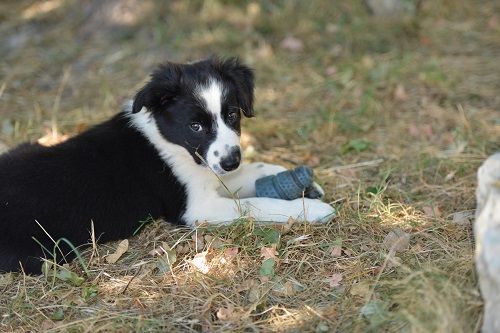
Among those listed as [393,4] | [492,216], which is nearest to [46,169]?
[492,216]

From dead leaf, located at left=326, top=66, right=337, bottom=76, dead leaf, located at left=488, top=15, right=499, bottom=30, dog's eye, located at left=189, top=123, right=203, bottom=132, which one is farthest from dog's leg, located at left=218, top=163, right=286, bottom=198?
dead leaf, located at left=488, top=15, right=499, bottom=30

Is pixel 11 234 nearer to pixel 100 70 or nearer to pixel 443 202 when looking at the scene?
pixel 443 202

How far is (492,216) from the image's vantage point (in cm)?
277

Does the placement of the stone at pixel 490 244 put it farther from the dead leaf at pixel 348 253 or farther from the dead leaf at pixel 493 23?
the dead leaf at pixel 493 23

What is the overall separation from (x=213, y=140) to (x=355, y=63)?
3.13m

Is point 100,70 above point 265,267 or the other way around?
above

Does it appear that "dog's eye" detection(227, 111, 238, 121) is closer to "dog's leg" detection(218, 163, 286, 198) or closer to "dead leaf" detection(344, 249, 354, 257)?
"dog's leg" detection(218, 163, 286, 198)

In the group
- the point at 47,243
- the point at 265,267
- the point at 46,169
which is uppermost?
the point at 46,169

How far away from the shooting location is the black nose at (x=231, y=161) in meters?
3.83

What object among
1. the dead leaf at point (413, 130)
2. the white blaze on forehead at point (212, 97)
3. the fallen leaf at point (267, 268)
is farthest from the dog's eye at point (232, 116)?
the dead leaf at point (413, 130)

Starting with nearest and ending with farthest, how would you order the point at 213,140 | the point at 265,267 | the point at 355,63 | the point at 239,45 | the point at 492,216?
the point at 492,216 < the point at 265,267 < the point at 213,140 < the point at 355,63 < the point at 239,45

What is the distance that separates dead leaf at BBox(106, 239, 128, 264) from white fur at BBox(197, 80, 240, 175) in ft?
2.41

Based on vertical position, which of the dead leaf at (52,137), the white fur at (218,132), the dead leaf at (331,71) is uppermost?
the white fur at (218,132)

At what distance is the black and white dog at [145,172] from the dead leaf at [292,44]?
2.88 meters
